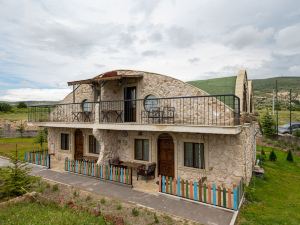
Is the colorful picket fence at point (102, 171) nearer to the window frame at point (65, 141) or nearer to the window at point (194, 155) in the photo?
the window at point (194, 155)

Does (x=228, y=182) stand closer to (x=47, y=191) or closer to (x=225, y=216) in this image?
(x=225, y=216)

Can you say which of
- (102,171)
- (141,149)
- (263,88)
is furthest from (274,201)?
(263,88)

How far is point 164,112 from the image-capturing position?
12594mm

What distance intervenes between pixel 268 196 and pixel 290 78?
135356 millimetres

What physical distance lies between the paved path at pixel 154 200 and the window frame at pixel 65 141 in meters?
4.62

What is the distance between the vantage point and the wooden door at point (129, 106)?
14727 mm

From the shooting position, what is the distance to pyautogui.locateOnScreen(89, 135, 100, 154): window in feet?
53.8

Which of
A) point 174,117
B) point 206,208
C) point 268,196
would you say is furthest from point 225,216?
point 174,117

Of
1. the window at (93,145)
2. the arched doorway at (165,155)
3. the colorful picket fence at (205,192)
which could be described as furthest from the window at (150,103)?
the window at (93,145)

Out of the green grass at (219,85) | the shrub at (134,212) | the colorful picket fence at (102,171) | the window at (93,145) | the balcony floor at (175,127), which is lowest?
the shrub at (134,212)

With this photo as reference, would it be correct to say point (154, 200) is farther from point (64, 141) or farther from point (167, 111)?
point (64, 141)

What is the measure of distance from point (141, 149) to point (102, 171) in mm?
2779

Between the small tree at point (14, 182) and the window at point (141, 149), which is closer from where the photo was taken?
the small tree at point (14, 182)

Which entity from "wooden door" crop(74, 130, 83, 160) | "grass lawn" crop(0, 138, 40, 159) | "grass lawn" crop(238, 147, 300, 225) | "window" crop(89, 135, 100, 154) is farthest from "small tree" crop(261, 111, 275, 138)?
"grass lawn" crop(0, 138, 40, 159)
